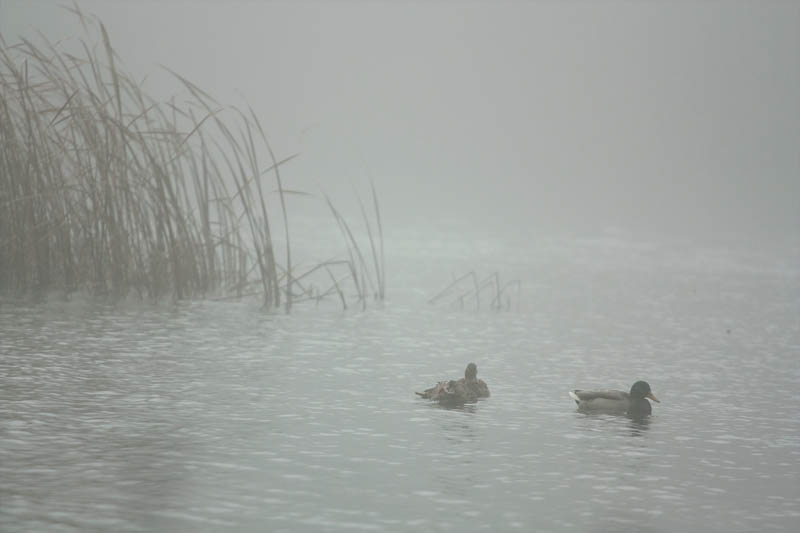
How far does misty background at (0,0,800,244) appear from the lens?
6050 cm

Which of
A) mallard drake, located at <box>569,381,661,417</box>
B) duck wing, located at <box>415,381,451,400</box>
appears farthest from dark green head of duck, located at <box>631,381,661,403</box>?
duck wing, located at <box>415,381,451,400</box>

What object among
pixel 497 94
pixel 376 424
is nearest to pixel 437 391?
pixel 376 424

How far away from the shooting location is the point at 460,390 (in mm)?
7484

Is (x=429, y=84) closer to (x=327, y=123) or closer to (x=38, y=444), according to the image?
(x=327, y=123)

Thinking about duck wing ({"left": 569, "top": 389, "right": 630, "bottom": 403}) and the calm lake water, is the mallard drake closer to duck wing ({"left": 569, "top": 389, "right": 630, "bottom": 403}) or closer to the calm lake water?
duck wing ({"left": 569, "top": 389, "right": 630, "bottom": 403})

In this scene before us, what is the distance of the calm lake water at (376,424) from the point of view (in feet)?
17.0

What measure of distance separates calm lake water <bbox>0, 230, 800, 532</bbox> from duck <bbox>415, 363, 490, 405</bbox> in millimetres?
115

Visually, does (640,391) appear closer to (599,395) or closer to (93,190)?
(599,395)

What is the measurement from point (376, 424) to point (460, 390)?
81 centimetres

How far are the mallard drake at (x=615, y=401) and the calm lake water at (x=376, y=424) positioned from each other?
11cm

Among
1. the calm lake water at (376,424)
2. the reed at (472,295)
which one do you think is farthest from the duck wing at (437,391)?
the reed at (472,295)

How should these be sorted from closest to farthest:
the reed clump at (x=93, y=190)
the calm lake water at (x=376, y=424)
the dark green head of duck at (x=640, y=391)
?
the calm lake water at (x=376, y=424) → the dark green head of duck at (x=640, y=391) → the reed clump at (x=93, y=190)

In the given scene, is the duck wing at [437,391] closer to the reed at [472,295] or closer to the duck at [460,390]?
the duck at [460,390]

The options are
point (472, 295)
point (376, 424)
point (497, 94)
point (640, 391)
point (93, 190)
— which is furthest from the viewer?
point (497, 94)
